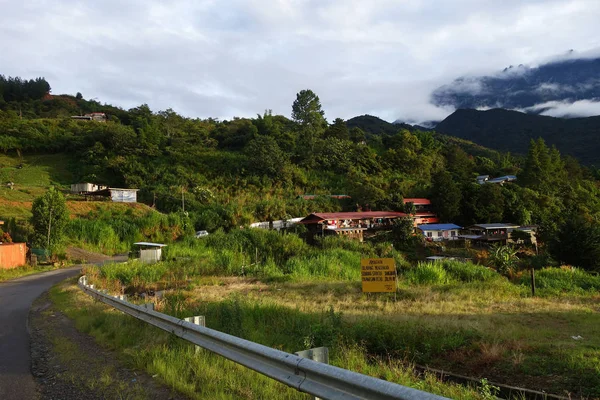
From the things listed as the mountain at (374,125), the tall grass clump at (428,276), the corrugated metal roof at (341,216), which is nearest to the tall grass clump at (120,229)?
the corrugated metal roof at (341,216)

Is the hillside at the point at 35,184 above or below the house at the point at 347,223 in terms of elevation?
above

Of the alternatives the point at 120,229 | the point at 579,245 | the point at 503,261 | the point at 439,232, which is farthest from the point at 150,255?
the point at 579,245

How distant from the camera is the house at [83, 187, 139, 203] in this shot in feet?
165

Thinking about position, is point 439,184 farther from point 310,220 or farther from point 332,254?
point 332,254

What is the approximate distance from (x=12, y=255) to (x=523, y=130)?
16651 centimetres

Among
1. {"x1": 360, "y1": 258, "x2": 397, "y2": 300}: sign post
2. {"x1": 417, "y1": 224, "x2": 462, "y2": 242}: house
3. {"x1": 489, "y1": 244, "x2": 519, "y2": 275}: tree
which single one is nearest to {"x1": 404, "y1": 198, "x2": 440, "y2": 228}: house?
{"x1": 417, "y1": 224, "x2": 462, "y2": 242}: house

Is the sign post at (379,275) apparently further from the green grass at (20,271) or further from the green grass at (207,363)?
the green grass at (20,271)

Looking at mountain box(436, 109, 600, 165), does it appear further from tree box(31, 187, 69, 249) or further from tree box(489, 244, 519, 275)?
tree box(31, 187, 69, 249)

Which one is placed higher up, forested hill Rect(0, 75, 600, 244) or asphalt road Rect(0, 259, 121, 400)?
forested hill Rect(0, 75, 600, 244)

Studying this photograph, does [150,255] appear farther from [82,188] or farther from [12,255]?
[82,188]

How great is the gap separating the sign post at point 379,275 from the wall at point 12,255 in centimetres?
2289

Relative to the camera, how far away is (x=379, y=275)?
15.1 meters

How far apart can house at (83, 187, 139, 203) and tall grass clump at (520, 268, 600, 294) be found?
150ft

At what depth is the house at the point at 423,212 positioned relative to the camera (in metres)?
53.4
